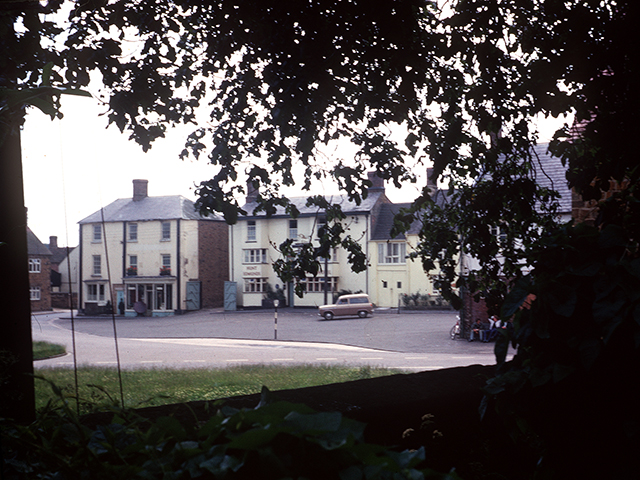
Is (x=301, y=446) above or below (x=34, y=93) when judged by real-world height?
below

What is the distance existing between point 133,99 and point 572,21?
9.45 ft

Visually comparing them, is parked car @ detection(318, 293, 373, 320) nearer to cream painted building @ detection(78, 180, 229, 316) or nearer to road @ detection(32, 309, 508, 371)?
road @ detection(32, 309, 508, 371)

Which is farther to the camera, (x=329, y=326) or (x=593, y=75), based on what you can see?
(x=329, y=326)

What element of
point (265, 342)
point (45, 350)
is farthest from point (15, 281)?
point (265, 342)

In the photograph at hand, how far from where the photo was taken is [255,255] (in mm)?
31062

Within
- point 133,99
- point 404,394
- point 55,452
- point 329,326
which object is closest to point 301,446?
point 55,452

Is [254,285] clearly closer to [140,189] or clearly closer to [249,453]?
[140,189]

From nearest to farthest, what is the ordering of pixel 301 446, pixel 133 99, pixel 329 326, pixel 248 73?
pixel 301 446, pixel 133 99, pixel 248 73, pixel 329 326

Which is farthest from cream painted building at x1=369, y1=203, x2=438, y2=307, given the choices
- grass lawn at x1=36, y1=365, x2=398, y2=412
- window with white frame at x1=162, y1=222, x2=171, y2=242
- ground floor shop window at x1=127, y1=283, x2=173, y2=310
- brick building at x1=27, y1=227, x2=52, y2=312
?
brick building at x1=27, y1=227, x2=52, y2=312

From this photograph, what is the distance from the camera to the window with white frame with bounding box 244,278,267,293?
28.3 m

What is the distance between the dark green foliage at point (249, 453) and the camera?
81cm

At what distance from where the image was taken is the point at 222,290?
30531mm

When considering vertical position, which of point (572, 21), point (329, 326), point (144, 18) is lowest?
point (329, 326)

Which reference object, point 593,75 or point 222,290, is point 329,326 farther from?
point 593,75
